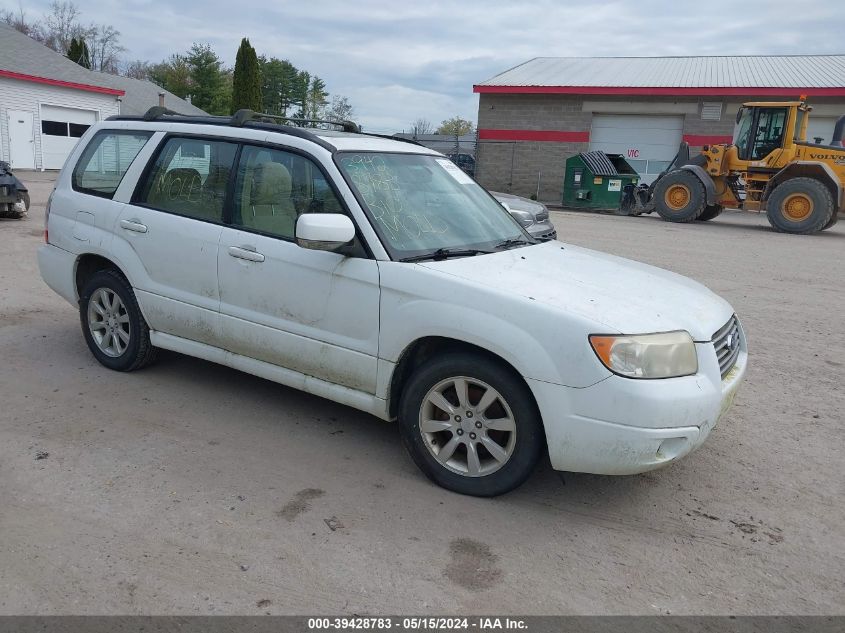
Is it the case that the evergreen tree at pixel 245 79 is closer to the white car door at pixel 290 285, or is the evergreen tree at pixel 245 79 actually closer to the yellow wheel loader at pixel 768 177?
the yellow wheel loader at pixel 768 177

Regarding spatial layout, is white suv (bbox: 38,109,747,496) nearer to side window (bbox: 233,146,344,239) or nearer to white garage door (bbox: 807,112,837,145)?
side window (bbox: 233,146,344,239)

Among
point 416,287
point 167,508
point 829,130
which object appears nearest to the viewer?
point 167,508

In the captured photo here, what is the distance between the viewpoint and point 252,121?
4.55 meters

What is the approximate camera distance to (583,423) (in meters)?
3.14

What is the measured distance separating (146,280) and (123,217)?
489 mm

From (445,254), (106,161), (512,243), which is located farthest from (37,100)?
(445,254)

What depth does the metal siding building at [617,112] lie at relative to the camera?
27297mm

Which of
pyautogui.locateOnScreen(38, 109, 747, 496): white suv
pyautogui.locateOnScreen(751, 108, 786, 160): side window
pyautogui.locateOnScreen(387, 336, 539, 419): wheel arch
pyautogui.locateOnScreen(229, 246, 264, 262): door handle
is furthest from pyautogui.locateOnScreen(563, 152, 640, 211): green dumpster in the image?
pyautogui.locateOnScreen(387, 336, 539, 419): wheel arch

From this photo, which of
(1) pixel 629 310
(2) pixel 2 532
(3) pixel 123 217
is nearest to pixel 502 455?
(1) pixel 629 310

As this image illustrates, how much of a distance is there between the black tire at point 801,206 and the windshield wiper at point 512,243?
16123 millimetres

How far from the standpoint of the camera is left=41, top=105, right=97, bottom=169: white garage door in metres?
29.6

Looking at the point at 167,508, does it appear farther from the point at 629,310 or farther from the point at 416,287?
the point at 629,310

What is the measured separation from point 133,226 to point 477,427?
2.78 meters

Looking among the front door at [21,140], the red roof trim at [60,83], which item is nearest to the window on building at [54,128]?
the front door at [21,140]
